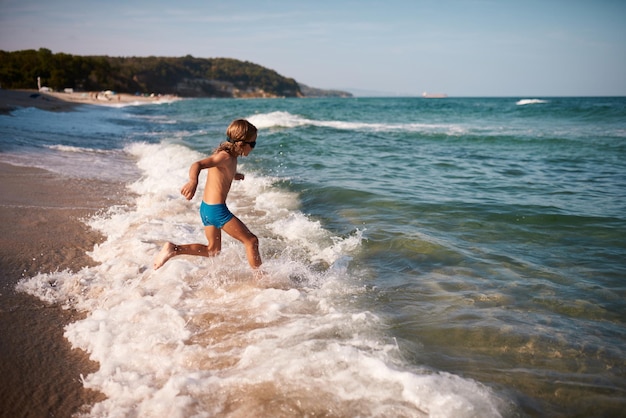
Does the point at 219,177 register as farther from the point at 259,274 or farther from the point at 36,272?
the point at 36,272

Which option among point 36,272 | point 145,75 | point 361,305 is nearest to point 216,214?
point 361,305

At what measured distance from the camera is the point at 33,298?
3.80 metres

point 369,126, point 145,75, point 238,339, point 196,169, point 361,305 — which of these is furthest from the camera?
point 145,75

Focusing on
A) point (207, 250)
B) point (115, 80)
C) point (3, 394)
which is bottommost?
point (3, 394)

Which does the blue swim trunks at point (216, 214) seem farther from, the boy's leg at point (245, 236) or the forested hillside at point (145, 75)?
the forested hillside at point (145, 75)

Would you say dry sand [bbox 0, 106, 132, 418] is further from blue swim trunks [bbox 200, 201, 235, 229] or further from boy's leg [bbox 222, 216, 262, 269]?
boy's leg [bbox 222, 216, 262, 269]

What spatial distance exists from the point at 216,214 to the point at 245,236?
376mm

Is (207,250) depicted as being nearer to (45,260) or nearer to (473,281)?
(45,260)

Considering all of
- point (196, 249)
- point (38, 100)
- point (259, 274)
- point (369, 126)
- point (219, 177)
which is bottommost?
point (259, 274)

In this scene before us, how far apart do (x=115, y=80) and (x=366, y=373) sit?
12281 centimetres

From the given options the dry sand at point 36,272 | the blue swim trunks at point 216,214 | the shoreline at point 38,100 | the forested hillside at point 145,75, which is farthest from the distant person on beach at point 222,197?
the forested hillside at point 145,75

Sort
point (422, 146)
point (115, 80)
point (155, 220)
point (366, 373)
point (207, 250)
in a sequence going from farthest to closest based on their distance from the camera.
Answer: point (115, 80)
point (422, 146)
point (155, 220)
point (207, 250)
point (366, 373)

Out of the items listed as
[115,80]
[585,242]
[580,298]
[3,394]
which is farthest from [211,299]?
[115,80]

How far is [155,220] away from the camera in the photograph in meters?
6.20
